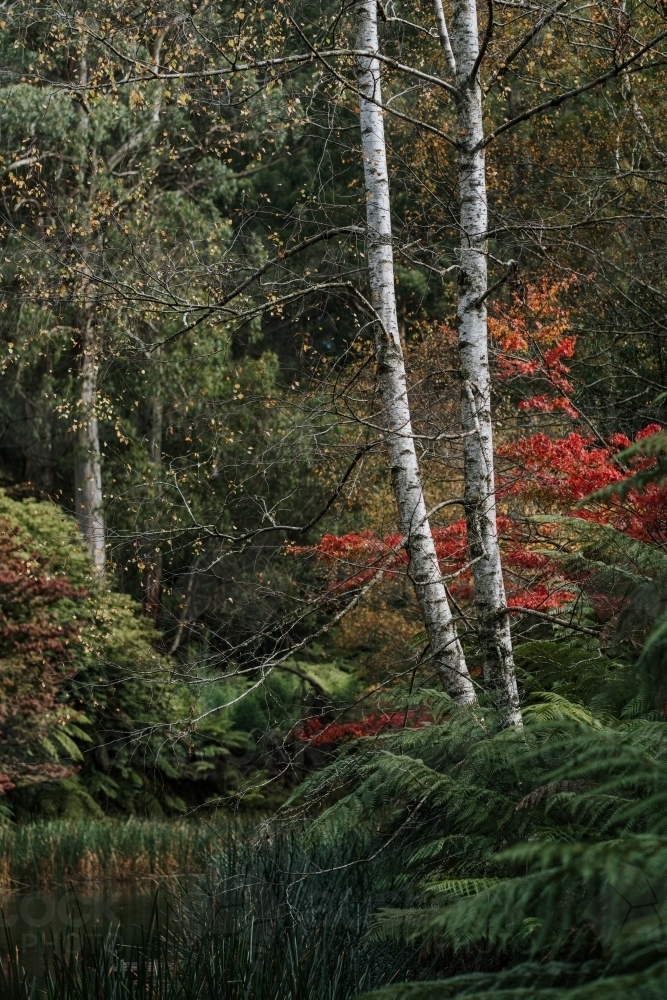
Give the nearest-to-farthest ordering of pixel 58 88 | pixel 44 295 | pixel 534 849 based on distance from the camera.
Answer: pixel 534 849, pixel 58 88, pixel 44 295

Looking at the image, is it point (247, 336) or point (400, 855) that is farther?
point (247, 336)

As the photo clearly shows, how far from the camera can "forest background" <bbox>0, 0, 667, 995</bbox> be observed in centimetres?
473

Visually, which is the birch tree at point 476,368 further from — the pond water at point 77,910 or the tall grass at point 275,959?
the pond water at point 77,910

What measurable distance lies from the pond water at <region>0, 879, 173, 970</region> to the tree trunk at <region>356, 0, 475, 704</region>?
3.12 metres

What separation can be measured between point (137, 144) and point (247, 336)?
3.79 m

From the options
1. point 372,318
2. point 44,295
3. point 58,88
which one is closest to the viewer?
point 58,88

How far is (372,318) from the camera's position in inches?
246

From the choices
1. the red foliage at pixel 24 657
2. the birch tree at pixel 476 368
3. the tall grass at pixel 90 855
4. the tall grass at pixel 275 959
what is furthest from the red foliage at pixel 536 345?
the red foliage at pixel 24 657

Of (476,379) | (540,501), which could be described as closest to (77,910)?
(540,501)

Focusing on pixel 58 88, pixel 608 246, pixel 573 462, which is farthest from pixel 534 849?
pixel 608 246

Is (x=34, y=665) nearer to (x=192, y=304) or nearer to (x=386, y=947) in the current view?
(x=192, y=304)

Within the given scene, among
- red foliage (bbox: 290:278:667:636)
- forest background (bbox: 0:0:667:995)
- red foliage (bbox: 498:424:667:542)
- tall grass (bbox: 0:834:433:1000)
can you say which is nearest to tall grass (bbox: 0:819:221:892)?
forest background (bbox: 0:0:667:995)

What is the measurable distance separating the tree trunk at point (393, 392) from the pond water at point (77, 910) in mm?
3119

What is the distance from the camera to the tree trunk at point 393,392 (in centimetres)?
588
